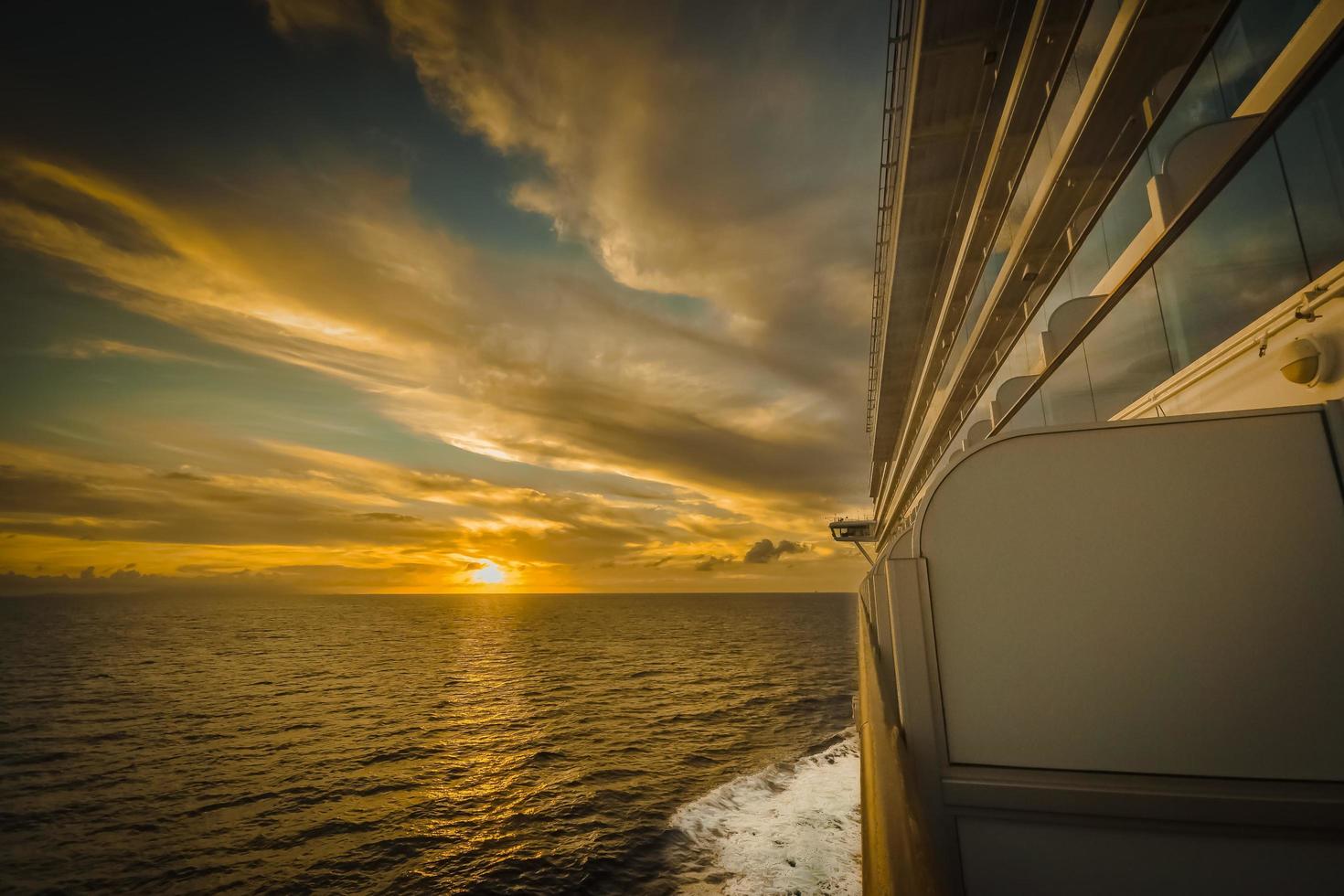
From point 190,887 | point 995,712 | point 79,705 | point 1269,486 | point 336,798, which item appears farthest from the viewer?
point 79,705

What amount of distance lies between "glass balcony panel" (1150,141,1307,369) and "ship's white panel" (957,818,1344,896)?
15.5 feet

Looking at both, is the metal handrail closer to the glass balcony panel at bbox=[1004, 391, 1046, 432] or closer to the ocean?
the glass balcony panel at bbox=[1004, 391, 1046, 432]

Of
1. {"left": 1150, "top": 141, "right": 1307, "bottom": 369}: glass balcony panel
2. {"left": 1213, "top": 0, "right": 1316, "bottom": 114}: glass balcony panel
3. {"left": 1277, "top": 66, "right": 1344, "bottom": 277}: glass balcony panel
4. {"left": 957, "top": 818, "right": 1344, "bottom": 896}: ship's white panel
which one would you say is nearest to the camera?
{"left": 957, "top": 818, "right": 1344, "bottom": 896}: ship's white panel

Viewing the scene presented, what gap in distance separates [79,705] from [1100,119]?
5438cm

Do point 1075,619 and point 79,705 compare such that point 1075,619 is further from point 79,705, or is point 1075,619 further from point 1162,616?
point 79,705

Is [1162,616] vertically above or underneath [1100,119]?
underneath

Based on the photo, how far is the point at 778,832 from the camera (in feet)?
48.3

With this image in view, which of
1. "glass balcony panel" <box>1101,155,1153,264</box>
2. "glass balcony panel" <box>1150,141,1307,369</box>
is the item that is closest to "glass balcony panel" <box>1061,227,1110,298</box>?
"glass balcony panel" <box>1101,155,1153,264</box>

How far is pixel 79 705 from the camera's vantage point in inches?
1378

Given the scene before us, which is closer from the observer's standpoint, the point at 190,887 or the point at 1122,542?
the point at 1122,542

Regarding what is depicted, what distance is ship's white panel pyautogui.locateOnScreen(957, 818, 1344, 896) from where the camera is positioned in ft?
13.2

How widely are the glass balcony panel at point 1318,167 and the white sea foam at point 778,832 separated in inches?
500

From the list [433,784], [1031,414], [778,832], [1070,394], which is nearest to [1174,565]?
[1070,394]

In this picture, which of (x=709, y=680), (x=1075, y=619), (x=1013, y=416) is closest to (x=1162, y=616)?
(x=1075, y=619)
